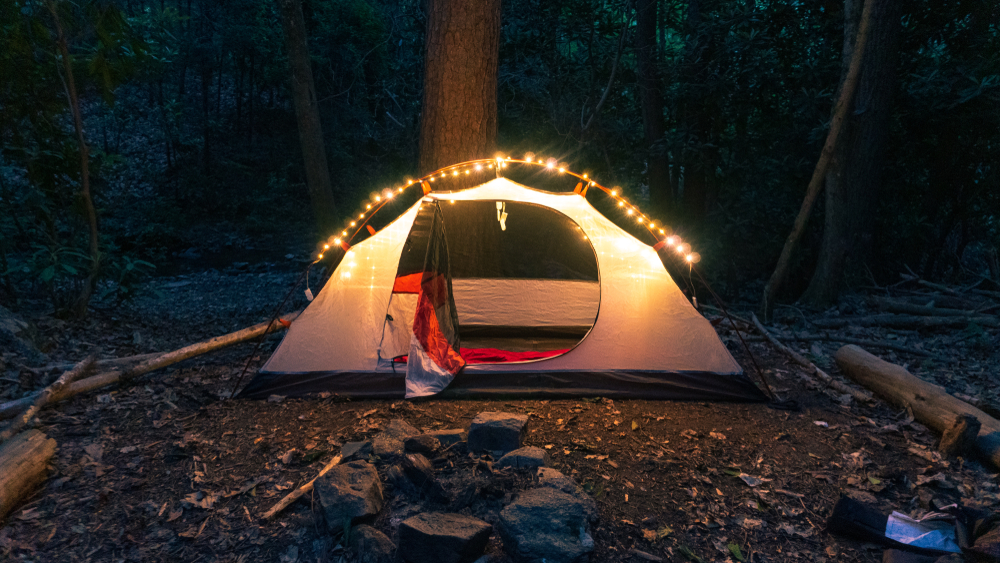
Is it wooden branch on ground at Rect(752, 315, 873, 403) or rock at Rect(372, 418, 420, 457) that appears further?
wooden branch on ground at Rect(752, 315, 873, 403)

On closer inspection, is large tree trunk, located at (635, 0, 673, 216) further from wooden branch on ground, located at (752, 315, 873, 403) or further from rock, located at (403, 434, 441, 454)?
rock, located at (403, 434, 441, 454)

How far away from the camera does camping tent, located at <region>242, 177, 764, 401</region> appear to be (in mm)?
4035

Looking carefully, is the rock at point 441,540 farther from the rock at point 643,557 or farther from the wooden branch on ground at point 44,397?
the wooden branch on ground at point 44,397

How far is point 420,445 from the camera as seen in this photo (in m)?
3.02

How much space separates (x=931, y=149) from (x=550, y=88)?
575cm

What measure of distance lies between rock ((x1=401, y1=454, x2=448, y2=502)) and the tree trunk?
14.5ft

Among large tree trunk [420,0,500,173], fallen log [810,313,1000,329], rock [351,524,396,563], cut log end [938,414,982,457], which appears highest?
large tree trunk [420,0,500,173]

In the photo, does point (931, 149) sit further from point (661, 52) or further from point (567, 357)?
point (567, 357)

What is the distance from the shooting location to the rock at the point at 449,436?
3.18 metres

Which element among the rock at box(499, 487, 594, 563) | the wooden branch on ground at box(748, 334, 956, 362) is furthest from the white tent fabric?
the wooden branch on ground at box(748, 334, 956, 362)

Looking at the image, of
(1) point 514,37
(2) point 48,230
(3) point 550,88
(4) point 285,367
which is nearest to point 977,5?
(3) point 550,88

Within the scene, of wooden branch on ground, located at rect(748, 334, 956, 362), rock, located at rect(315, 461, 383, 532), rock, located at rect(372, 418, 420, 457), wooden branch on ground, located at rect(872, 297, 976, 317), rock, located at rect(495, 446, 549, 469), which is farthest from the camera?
wooden branch on ground, located at rect(872, 297, 976, 317)

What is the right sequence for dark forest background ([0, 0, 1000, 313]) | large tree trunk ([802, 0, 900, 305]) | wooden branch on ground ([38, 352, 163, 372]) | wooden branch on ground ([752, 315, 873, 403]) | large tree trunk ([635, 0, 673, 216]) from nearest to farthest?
→ wooden branch on ground ([752, 315, 873, 403]) → wooden branch on ground ([38, 352, 163, 372]) → dark forest background ([0, 0, 1000, 313]) → large tree trunk ([802, 0, 900, 305]) → large tree trunk ([635, 0, 673, 216])

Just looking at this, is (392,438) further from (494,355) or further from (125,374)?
(125,374)
